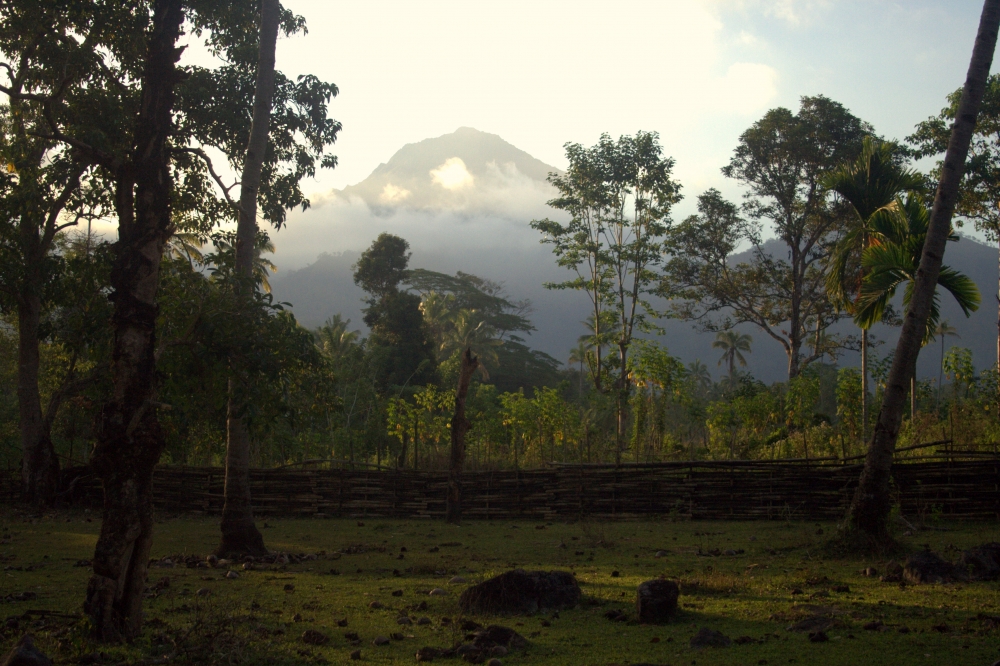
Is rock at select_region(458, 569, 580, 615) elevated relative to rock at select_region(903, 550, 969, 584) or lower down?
lower down

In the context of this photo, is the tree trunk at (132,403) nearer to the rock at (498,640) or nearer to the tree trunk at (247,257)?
the rock at (498,640)

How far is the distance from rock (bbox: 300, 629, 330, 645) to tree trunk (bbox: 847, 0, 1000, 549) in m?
5.58

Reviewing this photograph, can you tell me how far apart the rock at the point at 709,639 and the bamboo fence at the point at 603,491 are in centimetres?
687

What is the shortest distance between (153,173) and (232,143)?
7.35 meters

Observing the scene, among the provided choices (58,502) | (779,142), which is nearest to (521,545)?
Result: (58,502)

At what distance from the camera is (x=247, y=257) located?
30.2 ft

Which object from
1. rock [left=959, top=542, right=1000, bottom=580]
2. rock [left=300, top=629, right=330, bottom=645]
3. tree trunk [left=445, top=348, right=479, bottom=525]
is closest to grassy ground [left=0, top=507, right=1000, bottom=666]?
rock [left=300, top=629, right=330, bottom=645]

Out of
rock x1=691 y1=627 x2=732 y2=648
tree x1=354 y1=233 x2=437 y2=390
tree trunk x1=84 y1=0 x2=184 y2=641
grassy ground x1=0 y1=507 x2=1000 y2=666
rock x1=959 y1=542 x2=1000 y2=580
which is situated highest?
tree x1=354 y1=233 x2=437 y2=390

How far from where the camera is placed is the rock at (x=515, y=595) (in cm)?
554

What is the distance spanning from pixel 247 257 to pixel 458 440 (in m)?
4.94

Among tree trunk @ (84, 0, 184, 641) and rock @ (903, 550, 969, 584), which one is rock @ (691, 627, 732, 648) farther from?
tree trunk @ (84, 0, 184, 641)

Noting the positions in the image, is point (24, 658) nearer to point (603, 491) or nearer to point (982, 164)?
point (603, 491)

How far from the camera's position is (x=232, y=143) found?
12.1 meters

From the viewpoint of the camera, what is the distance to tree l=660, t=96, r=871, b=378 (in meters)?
24.7
